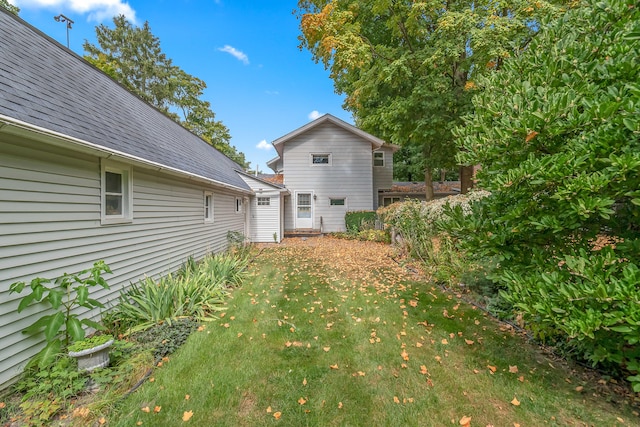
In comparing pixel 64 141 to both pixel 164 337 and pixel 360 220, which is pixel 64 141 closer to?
pixel 164 337

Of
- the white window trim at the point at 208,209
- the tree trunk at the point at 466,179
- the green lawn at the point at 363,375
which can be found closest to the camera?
the green lawn at the point at 363,375

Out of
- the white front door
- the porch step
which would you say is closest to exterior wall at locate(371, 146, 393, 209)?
the white front door

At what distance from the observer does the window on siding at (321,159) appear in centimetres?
1552

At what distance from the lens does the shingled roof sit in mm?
3047

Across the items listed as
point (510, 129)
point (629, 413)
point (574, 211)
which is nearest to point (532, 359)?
point (629, 413)

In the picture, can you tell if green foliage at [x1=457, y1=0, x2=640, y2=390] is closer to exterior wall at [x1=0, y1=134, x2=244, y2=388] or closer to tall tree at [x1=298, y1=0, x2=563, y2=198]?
exterior wall at [x1=0, y1=134, x2=244, y2=388]

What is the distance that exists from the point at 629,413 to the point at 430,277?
4.11m

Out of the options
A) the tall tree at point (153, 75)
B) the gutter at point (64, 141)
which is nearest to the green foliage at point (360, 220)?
the gutter at point (64, 141)

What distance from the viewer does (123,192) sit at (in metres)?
4.79

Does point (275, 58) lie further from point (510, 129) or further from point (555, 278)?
point (555, 278)

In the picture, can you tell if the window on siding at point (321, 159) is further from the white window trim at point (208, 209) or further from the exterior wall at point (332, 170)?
the white window trim at point (208, 209)

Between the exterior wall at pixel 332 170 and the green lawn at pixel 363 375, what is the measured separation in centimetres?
1064

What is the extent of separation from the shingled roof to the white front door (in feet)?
30.2

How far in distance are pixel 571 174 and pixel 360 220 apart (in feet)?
40.4
